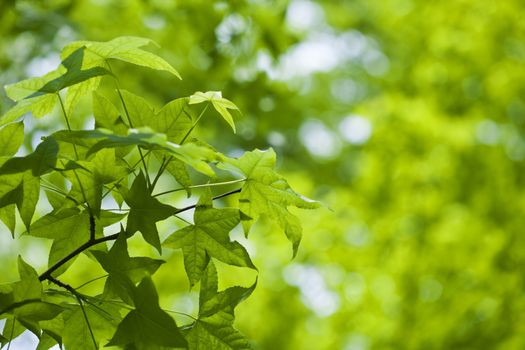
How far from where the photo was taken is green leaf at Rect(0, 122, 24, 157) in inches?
31.0

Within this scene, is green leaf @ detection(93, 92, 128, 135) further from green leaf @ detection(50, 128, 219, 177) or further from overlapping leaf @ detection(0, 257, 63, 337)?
overlapping leaf @ detection(0, 257, 63, 337)

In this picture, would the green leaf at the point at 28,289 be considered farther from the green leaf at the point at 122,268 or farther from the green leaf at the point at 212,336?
the green leaf at the point at 212,336

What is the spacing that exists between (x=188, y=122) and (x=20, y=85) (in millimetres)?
234

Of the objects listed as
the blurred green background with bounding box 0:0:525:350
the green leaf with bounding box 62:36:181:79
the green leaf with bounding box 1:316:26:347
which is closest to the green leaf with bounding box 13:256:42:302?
the green leaf with bounding box 1:316:26:347

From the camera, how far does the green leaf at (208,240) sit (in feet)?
2.64

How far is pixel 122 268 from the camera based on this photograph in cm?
75

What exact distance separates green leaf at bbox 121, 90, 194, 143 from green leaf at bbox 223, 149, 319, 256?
0.28 ft

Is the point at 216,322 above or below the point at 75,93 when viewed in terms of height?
below

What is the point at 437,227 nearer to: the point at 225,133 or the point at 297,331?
the point at 297,331

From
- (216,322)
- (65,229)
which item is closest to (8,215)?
(65,229)

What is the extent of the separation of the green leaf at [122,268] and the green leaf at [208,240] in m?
0.05

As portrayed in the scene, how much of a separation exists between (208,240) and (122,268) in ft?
0.40

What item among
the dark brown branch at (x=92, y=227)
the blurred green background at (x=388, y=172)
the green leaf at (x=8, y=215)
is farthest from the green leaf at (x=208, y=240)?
the blurred green background at (x=388, y=172)

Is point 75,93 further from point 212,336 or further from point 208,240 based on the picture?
point 212,336
